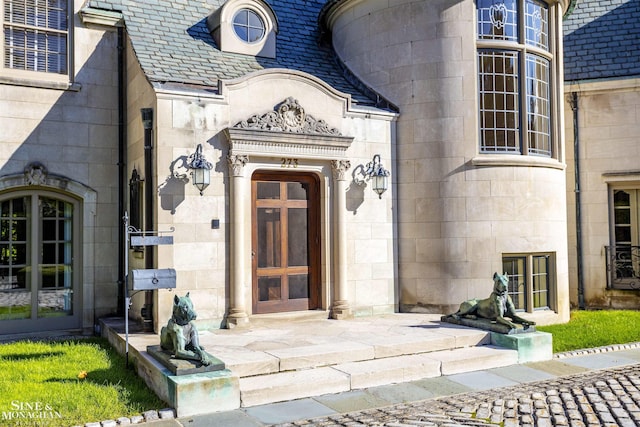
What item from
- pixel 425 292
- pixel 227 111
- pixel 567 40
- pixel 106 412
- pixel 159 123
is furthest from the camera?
pixel 567 40

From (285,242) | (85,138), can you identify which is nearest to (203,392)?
(285,242)

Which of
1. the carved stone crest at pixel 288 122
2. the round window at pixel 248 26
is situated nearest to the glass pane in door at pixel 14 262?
the carved stone crest at pixel 288 122

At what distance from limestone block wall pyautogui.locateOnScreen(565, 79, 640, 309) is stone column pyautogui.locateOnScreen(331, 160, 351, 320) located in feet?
22.3

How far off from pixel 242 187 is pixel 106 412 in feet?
16.2

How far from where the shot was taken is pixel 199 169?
32.0 ft

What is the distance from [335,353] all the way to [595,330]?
19.7 feet

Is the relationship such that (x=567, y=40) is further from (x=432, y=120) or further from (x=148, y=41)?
(x=148, y=41)

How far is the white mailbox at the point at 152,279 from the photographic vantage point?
301 inches

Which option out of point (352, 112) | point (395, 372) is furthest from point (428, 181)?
point (395, 372)

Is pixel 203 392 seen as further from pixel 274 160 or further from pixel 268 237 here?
pixel 274 160

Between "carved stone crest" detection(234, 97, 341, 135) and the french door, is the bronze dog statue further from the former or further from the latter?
the french door

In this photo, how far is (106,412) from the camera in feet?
20.6

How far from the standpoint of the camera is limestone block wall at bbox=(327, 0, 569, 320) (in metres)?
11.6

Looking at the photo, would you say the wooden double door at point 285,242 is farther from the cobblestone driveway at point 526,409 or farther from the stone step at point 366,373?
the cobblestone driveway at point 526,409
